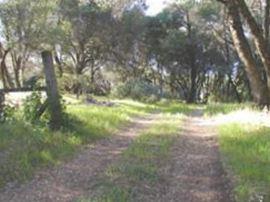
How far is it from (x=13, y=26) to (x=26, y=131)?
33083mm

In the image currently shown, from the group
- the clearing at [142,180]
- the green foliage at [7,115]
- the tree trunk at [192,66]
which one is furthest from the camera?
the tree trunk at [192,66]

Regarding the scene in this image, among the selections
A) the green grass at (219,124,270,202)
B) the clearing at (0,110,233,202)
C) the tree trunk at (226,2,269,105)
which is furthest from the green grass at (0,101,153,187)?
the tree trunk at (226,2,269,105)

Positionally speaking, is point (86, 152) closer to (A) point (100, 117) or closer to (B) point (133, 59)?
(A) point (100, 117)

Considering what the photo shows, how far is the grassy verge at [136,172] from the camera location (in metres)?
9.15

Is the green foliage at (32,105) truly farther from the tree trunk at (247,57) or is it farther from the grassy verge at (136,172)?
the tree trunk at (247,57)

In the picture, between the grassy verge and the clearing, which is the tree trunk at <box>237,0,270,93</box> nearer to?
the clearing

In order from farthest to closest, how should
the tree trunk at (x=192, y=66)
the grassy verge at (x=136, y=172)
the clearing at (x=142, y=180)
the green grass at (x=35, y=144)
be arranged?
the tree trunk at (x=192, y=66)
the green grass at (x=35, y=144)
the clearing at (x=142, y=180)
the grassy verge at (x=136, y=172)

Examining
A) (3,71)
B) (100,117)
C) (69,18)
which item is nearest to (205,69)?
(69,18)

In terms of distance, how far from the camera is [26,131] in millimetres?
13062

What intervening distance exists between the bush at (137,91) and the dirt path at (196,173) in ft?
81.0

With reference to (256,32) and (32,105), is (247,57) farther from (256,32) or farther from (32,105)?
(32,105)

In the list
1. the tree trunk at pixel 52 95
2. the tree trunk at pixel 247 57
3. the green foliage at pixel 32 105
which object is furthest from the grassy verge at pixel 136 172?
the tree trunk at pixel 247 57

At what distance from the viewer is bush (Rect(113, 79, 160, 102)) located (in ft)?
134

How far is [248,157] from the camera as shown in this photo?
11.1 meters
